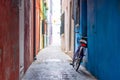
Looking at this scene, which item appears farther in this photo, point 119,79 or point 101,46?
point 101,46

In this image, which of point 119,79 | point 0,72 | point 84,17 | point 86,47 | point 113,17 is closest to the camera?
point 0,72

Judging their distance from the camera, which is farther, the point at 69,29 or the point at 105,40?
the point at 69,29

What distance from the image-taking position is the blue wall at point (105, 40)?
4.40 meters

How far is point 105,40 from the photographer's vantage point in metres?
5.28

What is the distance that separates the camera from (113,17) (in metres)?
4.59

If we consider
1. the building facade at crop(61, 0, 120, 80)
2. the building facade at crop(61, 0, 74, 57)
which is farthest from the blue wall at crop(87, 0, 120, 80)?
the building facade at crop(61, 0, 74, 57)

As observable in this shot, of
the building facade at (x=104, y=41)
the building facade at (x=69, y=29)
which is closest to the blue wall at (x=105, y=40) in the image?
the building facade at (x=104, y=41)

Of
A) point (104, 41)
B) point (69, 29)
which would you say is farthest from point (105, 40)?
point (69, 29)

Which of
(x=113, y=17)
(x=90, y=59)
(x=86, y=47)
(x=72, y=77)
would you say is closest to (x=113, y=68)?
(x=113, y=17)

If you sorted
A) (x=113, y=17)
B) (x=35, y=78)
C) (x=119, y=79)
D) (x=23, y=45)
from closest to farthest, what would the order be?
(x=119, y=79) → (x=113, y=17) → (x=35, y=78) → (x=23, y=45)

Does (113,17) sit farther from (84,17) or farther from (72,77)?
(84,17)

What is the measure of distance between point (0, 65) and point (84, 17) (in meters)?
5.48

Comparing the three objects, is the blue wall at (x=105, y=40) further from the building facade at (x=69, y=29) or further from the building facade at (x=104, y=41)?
the building facade at (x=69, y=29)

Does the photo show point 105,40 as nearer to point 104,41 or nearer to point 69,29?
point 104,41
